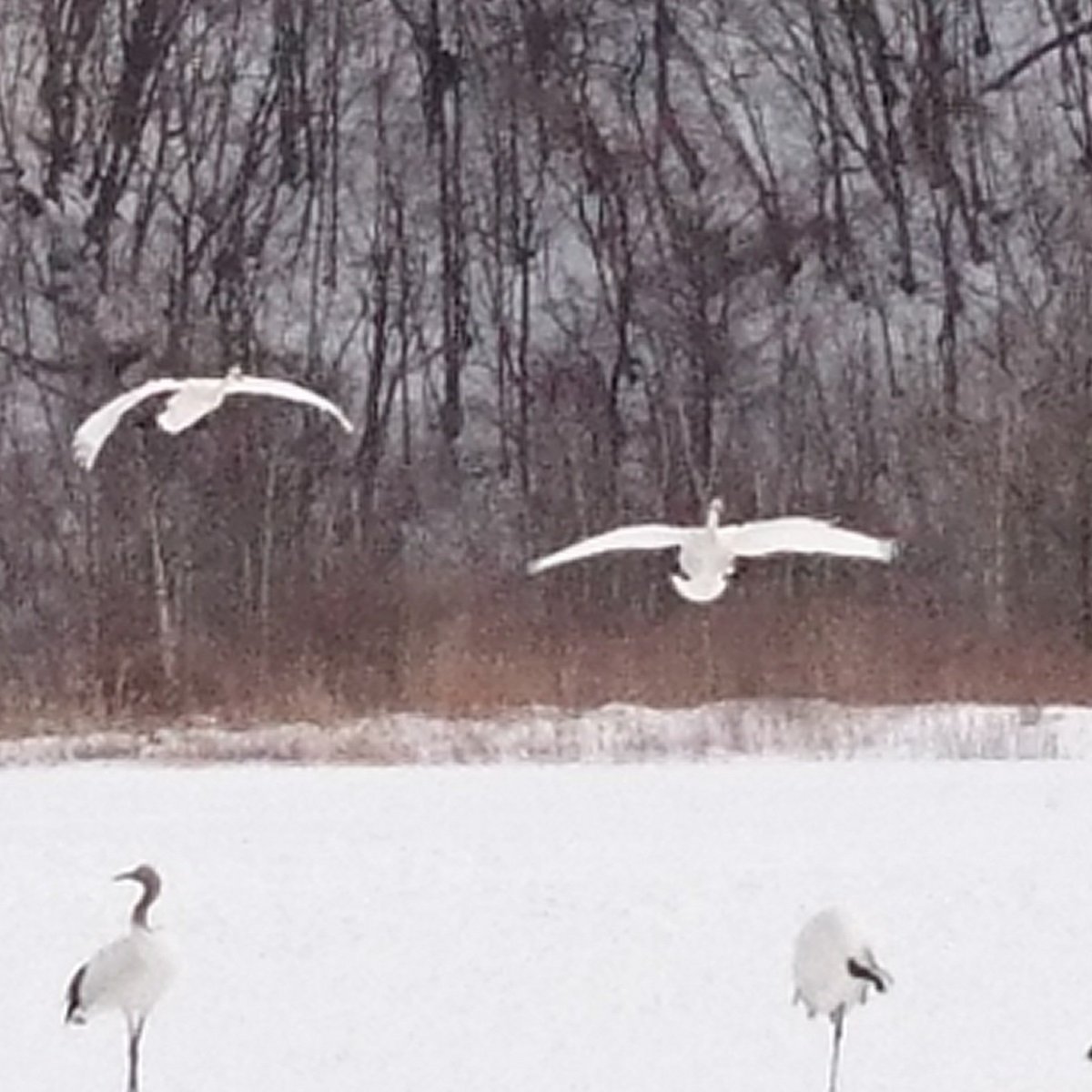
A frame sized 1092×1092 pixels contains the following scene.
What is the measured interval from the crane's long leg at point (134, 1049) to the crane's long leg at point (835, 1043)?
146 cm

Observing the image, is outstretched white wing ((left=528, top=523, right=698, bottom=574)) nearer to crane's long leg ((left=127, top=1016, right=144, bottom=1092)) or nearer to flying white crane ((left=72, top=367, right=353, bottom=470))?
flying white crane ((left=72, top=367, right=353, bottom=470))

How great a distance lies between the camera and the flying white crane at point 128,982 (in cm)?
677

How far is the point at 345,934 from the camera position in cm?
834

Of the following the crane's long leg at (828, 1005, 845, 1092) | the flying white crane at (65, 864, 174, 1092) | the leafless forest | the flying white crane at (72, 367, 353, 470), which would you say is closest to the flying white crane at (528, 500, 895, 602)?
the flying white crane at (72, 367, 353, 470)

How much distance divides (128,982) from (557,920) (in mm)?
1879

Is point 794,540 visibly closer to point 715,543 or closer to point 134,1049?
point 715,543

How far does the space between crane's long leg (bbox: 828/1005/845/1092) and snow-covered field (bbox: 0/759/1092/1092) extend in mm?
33

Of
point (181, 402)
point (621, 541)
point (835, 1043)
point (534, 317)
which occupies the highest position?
point (534, 317)

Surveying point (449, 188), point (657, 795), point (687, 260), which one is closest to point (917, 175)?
point (687, 260)

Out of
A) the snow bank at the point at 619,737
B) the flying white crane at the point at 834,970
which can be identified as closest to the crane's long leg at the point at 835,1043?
the flying white crane at the point at 834,970

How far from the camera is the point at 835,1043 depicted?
6.81 metres

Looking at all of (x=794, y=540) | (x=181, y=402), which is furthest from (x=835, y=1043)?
(x=181, y=402)

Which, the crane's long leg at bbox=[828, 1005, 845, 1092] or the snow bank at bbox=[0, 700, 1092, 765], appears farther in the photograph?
the snow bank at bbox=[0, 700, 1092, 765]

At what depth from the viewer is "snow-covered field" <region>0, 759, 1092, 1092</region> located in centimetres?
684
